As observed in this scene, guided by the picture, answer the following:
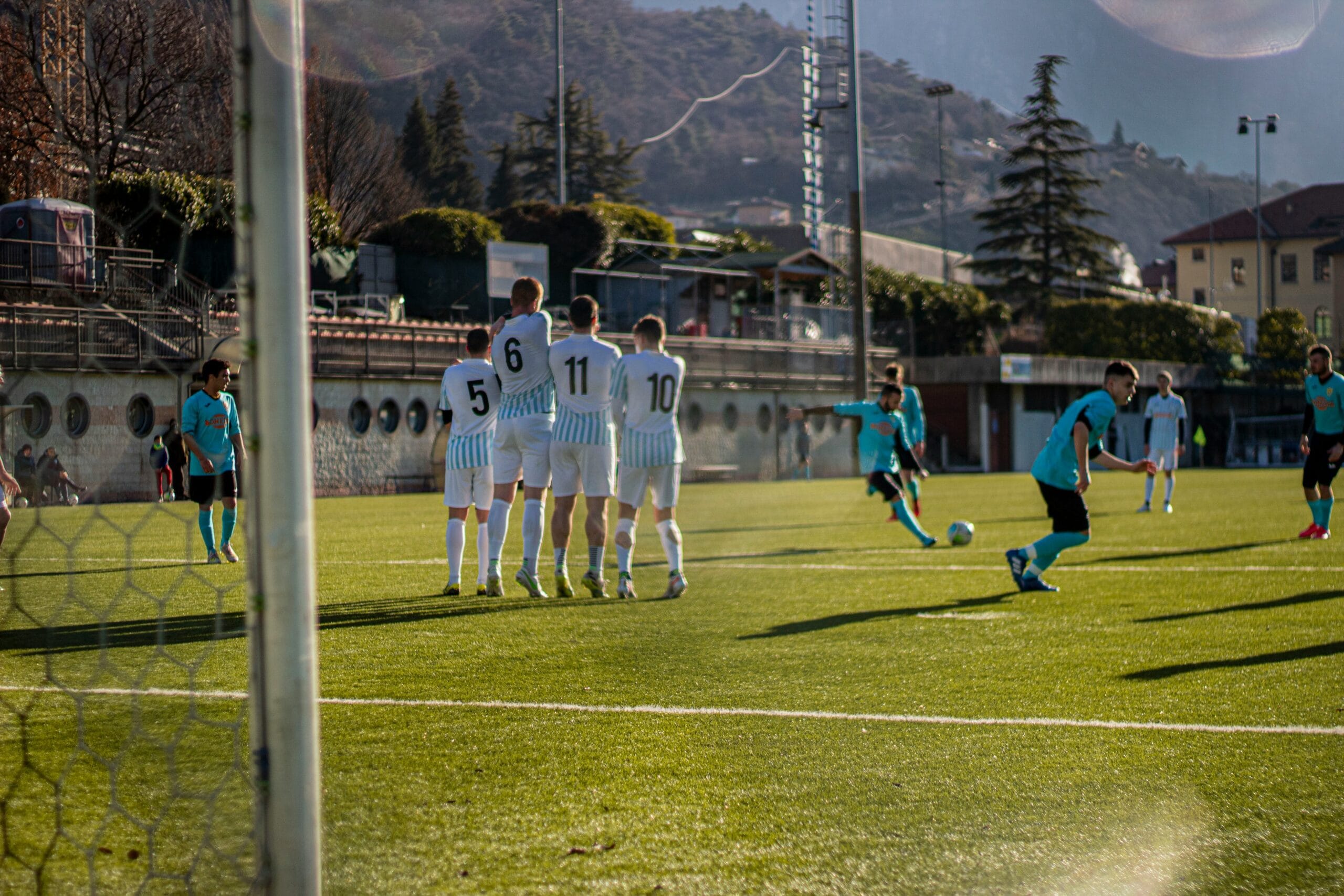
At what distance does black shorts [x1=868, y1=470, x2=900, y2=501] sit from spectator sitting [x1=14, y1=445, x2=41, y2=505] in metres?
8.30

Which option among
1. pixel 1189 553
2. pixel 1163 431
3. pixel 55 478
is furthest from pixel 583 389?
pixel 1163 431

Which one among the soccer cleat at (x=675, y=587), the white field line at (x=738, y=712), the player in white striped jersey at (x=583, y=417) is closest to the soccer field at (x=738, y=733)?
the white field line at (x=738, y=712)

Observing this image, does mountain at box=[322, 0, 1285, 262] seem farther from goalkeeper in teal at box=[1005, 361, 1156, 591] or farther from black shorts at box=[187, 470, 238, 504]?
goalkeeper in teal at box=[1005, 361, 1156, 591]

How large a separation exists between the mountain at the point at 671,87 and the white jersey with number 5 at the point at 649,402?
10.1ft

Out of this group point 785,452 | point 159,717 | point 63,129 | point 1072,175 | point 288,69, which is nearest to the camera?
point 288,69

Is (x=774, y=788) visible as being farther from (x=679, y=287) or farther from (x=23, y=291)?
(x=679, y=287)

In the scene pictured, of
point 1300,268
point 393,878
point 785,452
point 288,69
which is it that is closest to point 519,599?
point 393,878

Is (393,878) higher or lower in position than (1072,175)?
lower

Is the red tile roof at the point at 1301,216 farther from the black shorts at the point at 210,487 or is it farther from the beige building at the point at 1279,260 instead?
the black shorts at the point at 210,487

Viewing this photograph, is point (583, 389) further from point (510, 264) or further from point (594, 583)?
point (510, 264)

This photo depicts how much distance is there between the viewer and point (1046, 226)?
7125 cm

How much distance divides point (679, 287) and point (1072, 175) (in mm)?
32061

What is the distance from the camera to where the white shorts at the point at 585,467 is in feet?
30.2

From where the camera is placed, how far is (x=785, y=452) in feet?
144
